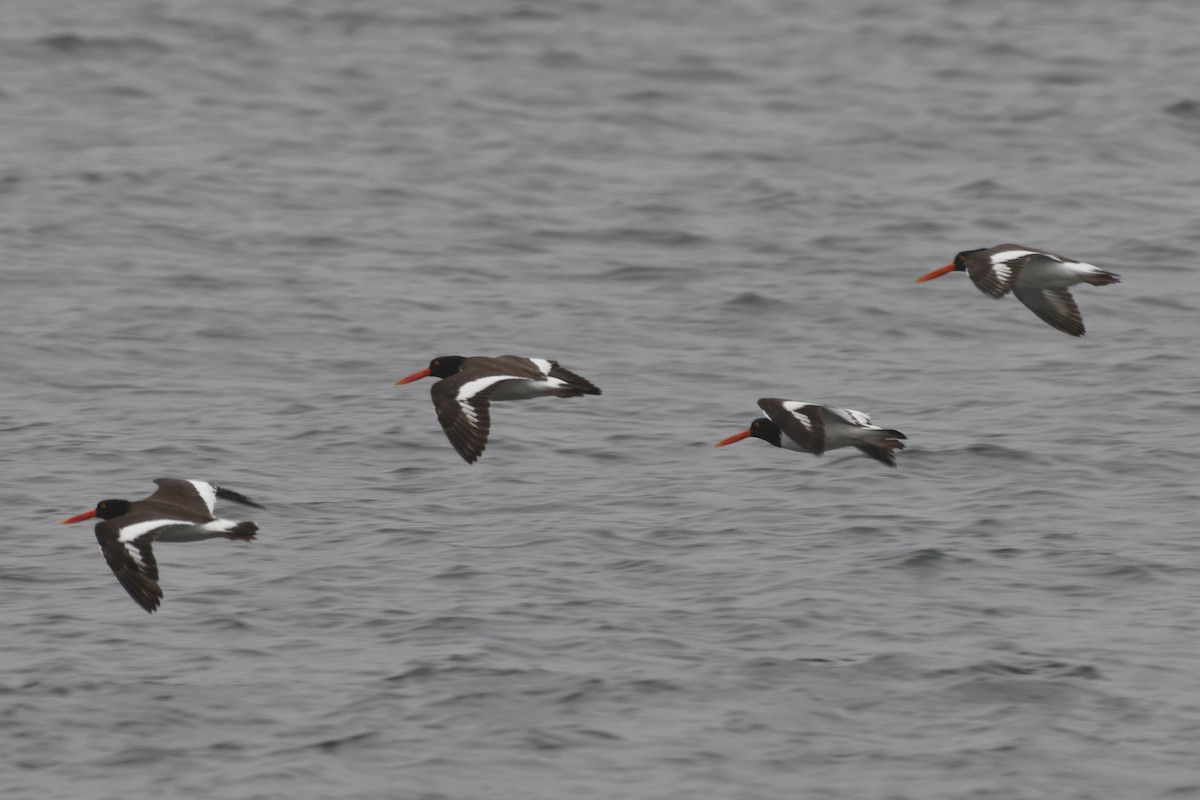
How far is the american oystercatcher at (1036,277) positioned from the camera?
13492 millimetres

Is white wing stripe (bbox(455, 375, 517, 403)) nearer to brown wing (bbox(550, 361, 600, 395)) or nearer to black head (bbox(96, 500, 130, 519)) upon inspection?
brown wing (bbox(550, 361, 600, 395))

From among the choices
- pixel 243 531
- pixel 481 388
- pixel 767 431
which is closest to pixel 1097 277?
pixel 767 431

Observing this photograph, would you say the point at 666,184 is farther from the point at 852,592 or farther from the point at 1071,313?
the point at 852,592

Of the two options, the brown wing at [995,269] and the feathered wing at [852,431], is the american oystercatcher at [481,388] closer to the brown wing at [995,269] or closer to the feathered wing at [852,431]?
the feathered wing at [852,431]

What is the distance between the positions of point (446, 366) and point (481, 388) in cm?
119

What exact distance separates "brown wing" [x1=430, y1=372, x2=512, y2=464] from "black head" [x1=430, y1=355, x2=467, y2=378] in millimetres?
765

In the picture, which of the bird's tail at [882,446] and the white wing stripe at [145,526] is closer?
the white wing stripe at [145,526]

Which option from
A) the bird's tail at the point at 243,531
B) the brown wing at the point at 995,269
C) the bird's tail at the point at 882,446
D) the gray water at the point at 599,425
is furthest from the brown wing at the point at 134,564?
the brown wing at the point at 995,269

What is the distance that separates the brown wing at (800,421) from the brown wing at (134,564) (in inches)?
156

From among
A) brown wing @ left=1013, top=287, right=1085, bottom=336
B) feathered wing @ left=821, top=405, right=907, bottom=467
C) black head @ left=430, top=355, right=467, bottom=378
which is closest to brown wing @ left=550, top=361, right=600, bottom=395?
black head @ left=430, top=355, right=467, bottom=378

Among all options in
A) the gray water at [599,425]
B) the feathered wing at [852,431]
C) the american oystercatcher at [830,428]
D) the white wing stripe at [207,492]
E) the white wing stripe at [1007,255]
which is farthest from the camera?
the white wing stripe at [1007,255]

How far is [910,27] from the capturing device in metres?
36.0

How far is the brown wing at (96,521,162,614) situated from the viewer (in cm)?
1098

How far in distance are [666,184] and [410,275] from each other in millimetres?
5479
